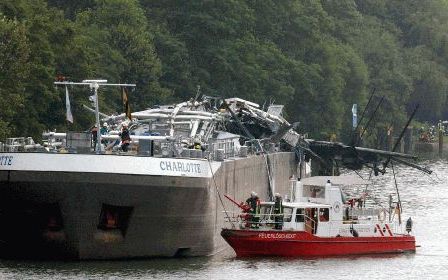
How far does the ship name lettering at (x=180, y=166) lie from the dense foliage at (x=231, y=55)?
2092 centimetres

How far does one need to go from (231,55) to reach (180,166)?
232ft

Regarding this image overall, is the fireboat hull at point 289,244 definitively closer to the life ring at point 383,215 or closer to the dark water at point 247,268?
the dark water at point 247,268

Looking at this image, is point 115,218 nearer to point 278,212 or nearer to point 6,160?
point 6,160

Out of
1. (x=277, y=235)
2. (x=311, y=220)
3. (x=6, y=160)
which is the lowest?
(x=277, y=235)

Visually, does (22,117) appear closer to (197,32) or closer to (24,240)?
(24,240)

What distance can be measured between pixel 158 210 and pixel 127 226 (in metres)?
1.11

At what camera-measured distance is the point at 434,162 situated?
5256 inches

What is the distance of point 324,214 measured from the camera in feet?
197

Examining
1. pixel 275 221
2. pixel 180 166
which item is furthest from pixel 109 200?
pixel 275 221

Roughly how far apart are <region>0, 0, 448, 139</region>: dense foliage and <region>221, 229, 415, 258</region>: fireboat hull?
21384mm

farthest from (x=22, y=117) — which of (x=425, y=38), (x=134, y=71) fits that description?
(x=425, y=38)

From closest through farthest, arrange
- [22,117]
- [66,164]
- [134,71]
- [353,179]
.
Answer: [66,164] → [353,179] → [22,117] → [134,71]

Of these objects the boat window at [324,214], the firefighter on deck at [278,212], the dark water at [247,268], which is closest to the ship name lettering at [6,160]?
the dark water at [247,268]

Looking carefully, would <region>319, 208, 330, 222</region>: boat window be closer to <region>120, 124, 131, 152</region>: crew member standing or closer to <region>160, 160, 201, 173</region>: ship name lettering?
<region>160, 160, 201, 173</region>: ship name lettering
